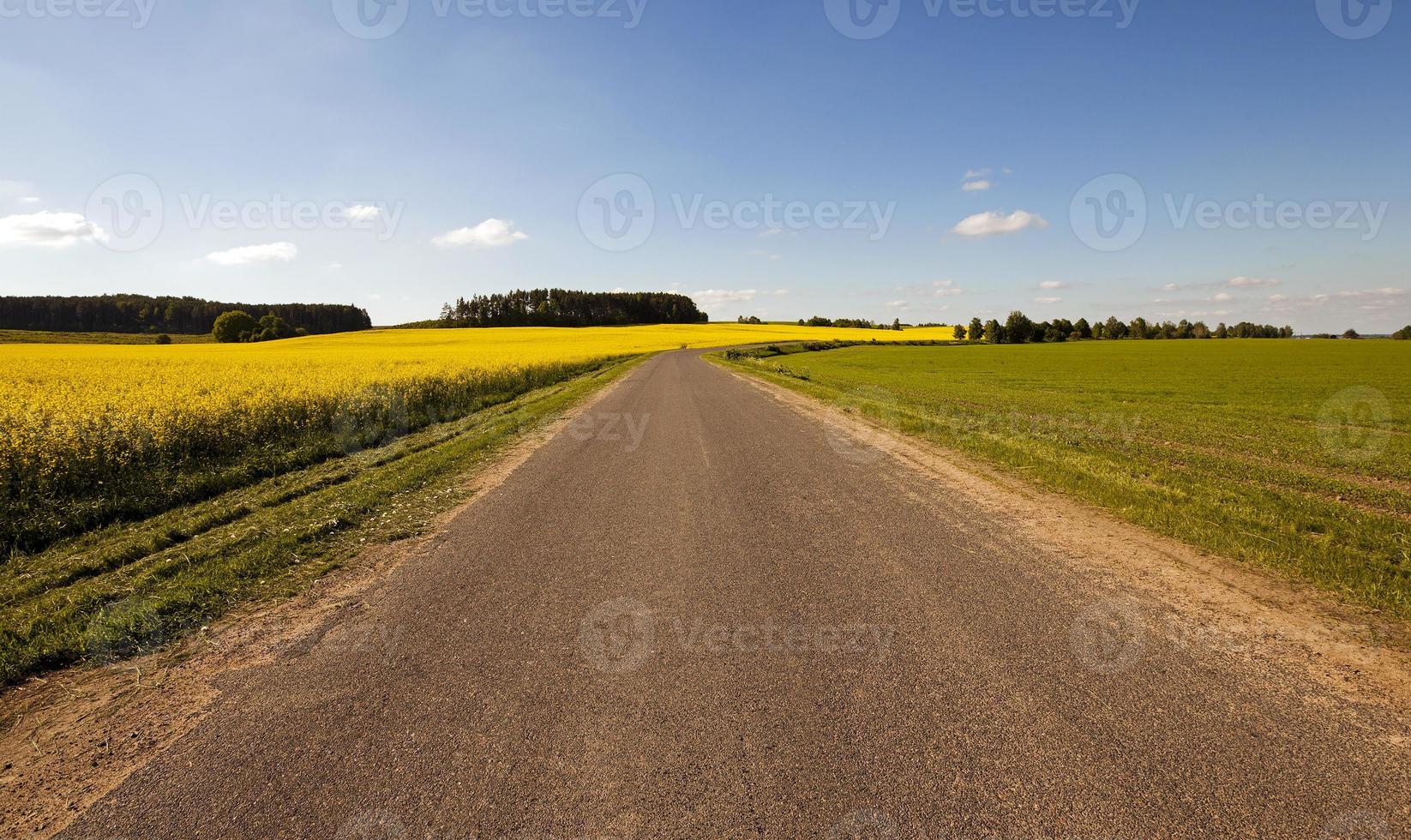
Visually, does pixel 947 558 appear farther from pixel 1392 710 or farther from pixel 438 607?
pixel 438 607

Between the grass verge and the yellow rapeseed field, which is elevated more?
the yellow rapeseed field

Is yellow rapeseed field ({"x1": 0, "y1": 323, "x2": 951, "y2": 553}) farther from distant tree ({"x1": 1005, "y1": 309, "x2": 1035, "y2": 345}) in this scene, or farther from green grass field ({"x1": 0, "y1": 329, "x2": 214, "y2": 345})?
distant tree ({"x1": 1005, "y1": 309, "x2": 1035, "y2": 345})

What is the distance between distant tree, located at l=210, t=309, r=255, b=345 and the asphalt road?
341 feet

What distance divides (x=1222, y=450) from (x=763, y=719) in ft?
46.8

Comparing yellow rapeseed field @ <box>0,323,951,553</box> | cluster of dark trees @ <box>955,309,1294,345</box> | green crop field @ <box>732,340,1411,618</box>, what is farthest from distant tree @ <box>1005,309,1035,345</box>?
yellow rapeseed field @ <box>0,323,951,553</box>

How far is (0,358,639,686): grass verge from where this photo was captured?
14.9ft

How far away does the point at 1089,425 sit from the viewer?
52.1 ft

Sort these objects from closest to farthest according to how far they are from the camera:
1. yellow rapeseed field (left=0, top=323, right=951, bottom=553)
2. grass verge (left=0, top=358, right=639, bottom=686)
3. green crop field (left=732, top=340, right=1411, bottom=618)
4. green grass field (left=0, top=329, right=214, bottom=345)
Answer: grass verge (left=0, top=358, right=639, bottom=686)
green crop field (left=732, top=340, right=1411, bottom=618)
yellow rapeseed field (left=0, top=323, right=951, bottom=553)
green grass field (left=0, top=329, right=214, bottom=345)

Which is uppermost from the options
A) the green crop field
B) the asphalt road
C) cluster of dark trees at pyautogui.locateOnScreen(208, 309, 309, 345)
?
cluster of dark trees at pyautogui.locateOnScreen(208, 309, 309, 345)

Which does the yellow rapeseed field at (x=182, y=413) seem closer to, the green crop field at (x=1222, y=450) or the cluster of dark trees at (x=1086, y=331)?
the green crop field at (x=1222, y=450)

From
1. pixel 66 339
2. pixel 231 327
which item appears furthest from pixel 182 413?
pixel 231 327

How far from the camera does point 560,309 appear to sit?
12788 centimetres

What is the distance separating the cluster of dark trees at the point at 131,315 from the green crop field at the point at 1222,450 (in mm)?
110506

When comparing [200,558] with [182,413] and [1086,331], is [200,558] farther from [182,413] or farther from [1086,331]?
[1086,331]
